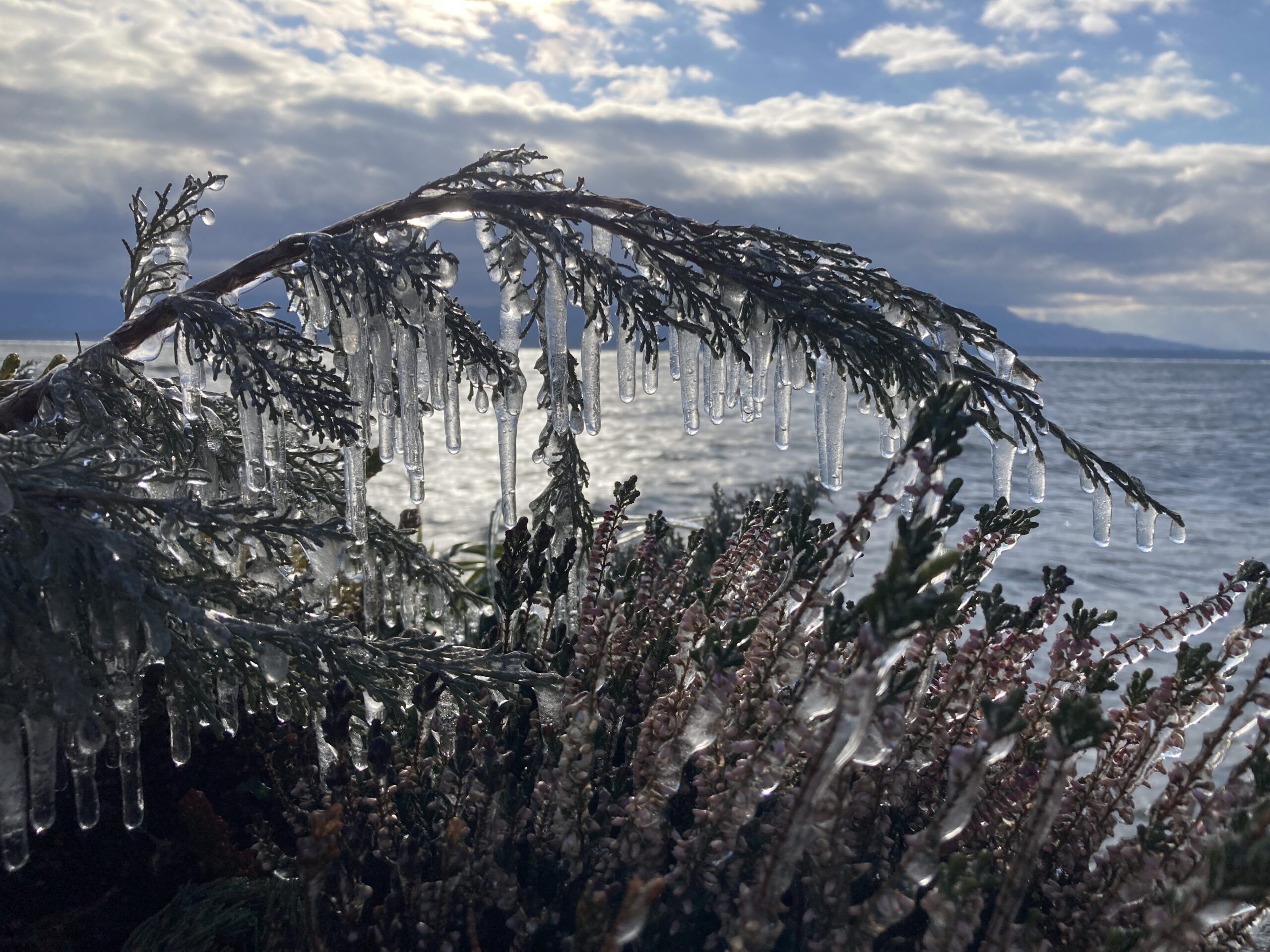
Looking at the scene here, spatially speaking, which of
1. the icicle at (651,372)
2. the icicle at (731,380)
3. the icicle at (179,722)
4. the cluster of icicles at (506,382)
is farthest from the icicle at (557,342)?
the icicle at (179,722)

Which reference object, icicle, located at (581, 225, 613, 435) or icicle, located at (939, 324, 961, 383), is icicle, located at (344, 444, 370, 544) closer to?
icicle, located at (581, 225, 613, 435)

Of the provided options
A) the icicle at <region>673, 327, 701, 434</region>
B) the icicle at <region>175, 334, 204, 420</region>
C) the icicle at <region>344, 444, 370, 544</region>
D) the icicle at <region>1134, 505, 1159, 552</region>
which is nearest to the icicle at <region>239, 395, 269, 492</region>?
the icicle at <region>175, 334, 204, 420</region>

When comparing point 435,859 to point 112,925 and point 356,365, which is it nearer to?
point 112,925

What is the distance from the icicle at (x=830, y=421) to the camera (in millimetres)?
3342

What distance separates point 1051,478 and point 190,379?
78.7ft

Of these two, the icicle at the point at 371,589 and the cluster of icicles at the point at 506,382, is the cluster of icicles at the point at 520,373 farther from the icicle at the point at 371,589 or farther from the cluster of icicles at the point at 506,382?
the icicle at the point at 371,589

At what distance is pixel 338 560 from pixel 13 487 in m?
1.72

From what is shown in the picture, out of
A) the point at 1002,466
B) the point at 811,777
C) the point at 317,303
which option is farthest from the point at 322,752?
the point at 1002,466

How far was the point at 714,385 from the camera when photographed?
3.40 metres

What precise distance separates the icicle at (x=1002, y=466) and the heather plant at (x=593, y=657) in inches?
1.1

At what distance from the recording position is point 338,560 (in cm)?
382

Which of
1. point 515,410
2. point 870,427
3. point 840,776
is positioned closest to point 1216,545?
point 515,410

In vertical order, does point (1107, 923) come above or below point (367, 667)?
below

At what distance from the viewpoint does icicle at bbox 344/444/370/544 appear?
10.6ft
